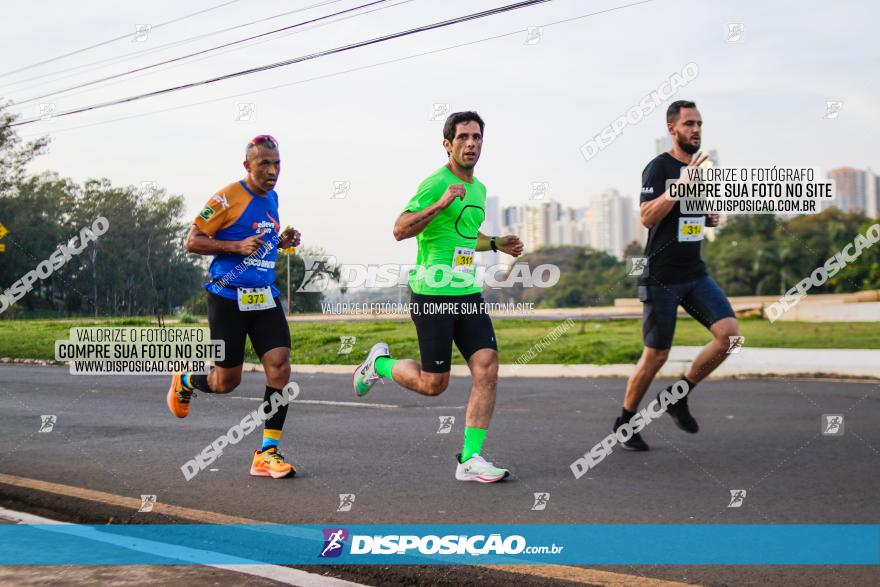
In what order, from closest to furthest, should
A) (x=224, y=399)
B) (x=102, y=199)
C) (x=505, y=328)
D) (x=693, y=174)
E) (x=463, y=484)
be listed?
1. (x=463, y=484)
2. (x=693, y=174)
3. (x=224, y=399)
4. (x=102, y=199)
5. (x=505, y=328)

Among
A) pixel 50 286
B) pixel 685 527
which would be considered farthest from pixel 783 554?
pixel 50 286

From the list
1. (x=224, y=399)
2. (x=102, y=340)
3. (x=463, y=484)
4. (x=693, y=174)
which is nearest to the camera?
(x=463, y=484)

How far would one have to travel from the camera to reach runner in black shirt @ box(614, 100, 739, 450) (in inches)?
257

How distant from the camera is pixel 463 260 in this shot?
227 inches

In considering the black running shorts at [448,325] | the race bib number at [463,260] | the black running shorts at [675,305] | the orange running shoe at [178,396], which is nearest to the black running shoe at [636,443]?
the black running shorts at [675,305]

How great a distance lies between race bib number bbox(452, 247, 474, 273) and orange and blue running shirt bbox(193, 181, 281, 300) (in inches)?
46.6

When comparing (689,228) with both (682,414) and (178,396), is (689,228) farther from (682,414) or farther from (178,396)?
(178,396)

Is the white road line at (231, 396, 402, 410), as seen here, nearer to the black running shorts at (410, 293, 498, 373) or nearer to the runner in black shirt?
the runner in black shirt

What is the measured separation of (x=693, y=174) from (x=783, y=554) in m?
3.19

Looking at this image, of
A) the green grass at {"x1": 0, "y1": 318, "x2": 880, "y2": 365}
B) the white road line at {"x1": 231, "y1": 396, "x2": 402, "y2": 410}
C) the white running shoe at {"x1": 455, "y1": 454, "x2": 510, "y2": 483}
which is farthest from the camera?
the green grass at {"x1": 0, "y1": 318, "x2": 880, "y2": 365}

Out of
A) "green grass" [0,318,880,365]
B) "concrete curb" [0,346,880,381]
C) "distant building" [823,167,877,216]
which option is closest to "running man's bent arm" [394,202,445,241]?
"concrete curb" [0,346,880,381]

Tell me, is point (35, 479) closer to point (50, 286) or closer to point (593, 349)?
point (50, 286)

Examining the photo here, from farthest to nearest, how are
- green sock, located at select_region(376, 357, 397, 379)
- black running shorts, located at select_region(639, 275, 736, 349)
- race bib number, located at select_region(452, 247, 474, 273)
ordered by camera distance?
black running shorts, located at select_region(639, 275, 736, 349) < green sock, located at select_region(376, 357, 397, 379) < race bib number, located at select_region(452, 247, 474, 273)

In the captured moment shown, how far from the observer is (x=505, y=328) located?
21453 mm
